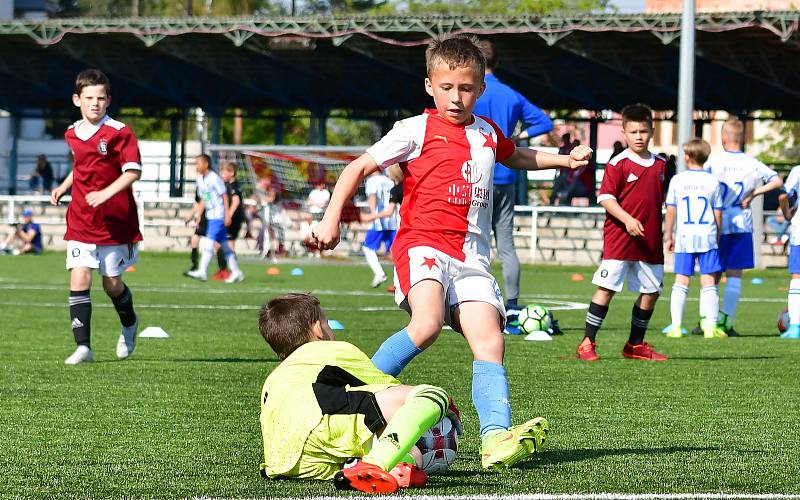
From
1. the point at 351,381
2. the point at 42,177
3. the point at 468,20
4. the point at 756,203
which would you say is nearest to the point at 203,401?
the point at 351,381

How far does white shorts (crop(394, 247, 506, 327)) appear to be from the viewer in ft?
17.5

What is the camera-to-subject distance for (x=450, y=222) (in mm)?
5414

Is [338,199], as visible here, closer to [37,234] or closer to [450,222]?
[450,222]

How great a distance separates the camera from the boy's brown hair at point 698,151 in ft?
38.4

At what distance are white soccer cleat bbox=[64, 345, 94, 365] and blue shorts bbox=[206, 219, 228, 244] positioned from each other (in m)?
11.6

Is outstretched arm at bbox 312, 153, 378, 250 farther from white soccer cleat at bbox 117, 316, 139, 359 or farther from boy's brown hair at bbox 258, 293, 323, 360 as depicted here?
white soccer cleat at bbox 117, 316, 139, 359

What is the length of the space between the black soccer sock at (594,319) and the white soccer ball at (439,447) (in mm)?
4773

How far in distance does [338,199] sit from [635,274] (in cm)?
482

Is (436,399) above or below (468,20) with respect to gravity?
below

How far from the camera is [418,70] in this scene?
36.9 meters

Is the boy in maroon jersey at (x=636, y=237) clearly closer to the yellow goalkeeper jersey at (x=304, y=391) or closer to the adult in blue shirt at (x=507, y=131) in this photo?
the adult in blue shirt at (x=507, y=131)

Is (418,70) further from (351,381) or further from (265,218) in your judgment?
(351,381)

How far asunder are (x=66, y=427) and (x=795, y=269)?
7.69 m

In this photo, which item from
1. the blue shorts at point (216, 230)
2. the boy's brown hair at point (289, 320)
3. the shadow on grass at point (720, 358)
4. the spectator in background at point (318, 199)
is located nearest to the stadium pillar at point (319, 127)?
the spectator in background at point (318, 199)
